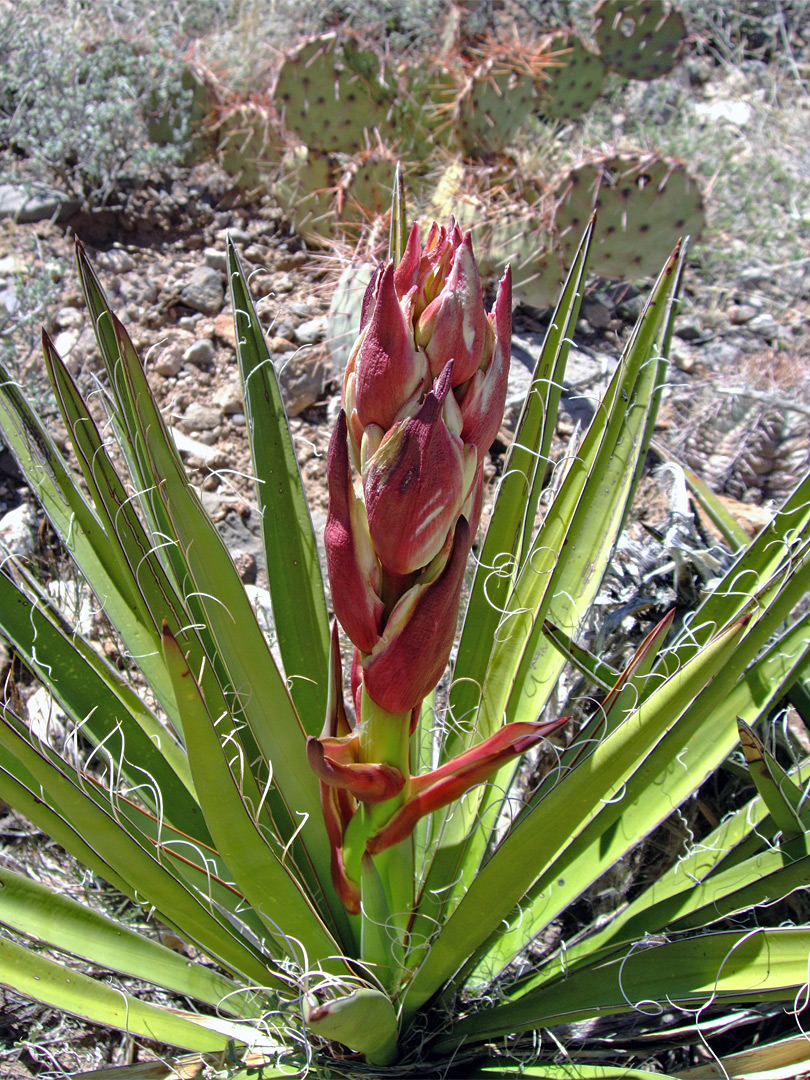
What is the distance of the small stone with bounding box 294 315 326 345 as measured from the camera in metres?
2.57

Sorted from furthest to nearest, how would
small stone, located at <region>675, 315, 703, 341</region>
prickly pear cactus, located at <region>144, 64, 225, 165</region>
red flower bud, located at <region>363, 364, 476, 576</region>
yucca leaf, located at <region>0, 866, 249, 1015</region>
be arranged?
prickly pear cactus, located at <region>144, 64, 225, 165</region>
small stone, located at <region>675, 315, 703, 341</region>
yucca leaf, located at <region>0, 866, 249, 1015</region>
red flower bud, located at <region>363, 364, 476, 576</region>

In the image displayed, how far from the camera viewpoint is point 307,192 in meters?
3.01

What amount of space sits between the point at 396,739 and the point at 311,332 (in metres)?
1.90

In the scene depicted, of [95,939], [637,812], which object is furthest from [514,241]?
[95,939]

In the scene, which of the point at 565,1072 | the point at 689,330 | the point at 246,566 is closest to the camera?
the point at 565,1072

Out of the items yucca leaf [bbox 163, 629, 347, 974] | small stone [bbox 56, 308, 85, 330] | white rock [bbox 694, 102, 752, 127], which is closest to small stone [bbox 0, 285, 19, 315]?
small stone [bbox 56, 308, 85, 330]

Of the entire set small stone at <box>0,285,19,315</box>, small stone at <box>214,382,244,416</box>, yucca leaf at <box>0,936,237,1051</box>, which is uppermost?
small stone at <box>0,285,19,315</box>

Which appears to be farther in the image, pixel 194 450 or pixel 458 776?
pixel 194 450

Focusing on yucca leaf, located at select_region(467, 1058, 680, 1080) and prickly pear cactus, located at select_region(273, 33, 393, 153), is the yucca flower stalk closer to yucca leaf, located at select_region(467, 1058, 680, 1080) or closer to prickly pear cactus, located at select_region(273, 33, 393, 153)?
yucca leaf, located at select_region(467, 1058, 680, 1080)

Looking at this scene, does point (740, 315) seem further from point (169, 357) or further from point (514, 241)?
point (169, 357)

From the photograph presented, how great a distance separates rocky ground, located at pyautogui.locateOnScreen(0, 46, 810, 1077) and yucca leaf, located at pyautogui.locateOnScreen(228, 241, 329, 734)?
703 mm

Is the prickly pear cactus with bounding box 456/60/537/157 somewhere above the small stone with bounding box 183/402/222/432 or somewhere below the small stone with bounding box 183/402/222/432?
above

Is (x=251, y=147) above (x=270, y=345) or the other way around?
above

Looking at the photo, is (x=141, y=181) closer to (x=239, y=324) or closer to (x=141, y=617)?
(x=239, y=324)
